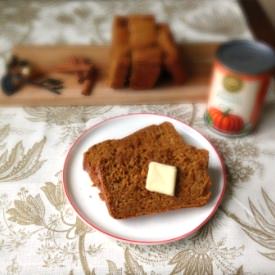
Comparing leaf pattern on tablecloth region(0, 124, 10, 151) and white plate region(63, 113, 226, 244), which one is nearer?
white plate region(63, 113, 226, 244)

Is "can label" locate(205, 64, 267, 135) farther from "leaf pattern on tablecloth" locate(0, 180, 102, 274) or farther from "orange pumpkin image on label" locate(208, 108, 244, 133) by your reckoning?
"leaf pattern on tablecloth" locate(0, 180, 102, 274)

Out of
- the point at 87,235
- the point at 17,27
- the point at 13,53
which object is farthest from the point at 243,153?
the point at 17,27

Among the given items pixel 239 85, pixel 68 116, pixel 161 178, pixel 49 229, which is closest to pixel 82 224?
pixel 49 229

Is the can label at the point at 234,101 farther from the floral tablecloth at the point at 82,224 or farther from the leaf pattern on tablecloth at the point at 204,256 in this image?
the leaf pattern on tablecloth at the point at 204,256

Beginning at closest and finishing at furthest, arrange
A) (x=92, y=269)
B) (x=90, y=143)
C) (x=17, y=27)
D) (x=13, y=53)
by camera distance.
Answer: (x=92, y=269) → (x=90, y=143) → (x=13, y=53) → (x=17, y=27)

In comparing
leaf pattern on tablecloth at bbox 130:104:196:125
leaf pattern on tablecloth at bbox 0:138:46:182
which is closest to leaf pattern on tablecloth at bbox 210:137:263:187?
leaf pattern on tablecloth at bbox 130:104:196:125

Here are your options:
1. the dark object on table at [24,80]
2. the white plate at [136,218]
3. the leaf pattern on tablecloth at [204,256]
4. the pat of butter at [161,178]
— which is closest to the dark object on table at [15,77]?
the dark object on table at [24,80]

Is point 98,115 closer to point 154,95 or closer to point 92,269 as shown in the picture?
point 154,95

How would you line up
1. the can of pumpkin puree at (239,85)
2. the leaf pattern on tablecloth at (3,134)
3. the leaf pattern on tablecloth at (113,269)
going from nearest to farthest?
the leaf pattern on tablecloth at (113,269) → the can of pumpkin puree at (239,85) → the leaf pattern on tablecloth at (3,134)
